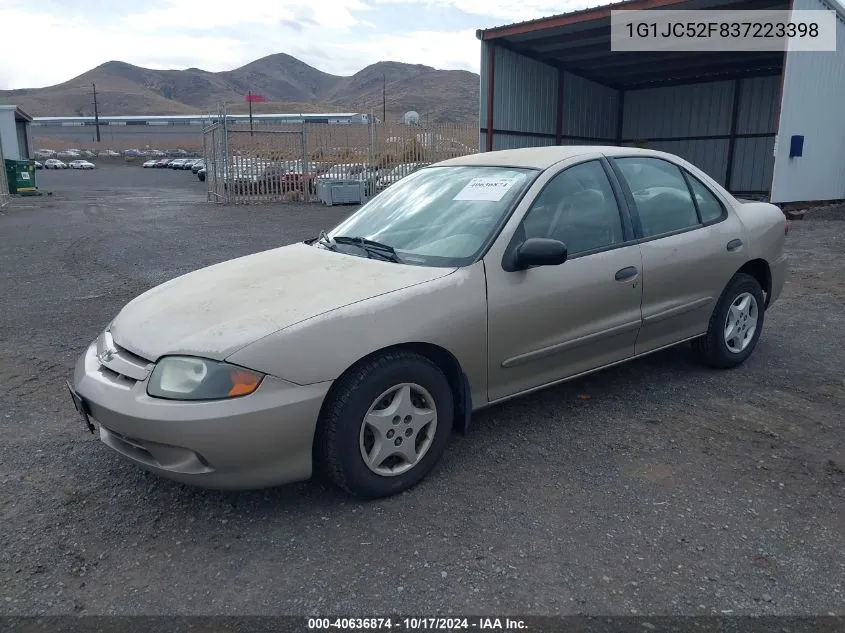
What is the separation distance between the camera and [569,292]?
3.60 meters

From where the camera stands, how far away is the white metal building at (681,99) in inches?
555

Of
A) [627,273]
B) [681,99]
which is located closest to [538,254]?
[627,273]

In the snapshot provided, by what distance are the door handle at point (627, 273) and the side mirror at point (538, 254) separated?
1.94 feet

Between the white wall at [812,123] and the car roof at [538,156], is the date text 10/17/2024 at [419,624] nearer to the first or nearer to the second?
the car roof at [538,156]

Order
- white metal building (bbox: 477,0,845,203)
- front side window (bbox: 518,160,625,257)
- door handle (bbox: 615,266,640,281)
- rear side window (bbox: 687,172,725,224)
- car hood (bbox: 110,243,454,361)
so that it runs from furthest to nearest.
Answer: white metal building (bbox: 477,0,845,203), rear side window (bbox: 687,172,725,224), door handle (bbox: 615,266,640,281), front side window (bbox: 518,160,625,257), car hood (bbox: 110,243,454,361)

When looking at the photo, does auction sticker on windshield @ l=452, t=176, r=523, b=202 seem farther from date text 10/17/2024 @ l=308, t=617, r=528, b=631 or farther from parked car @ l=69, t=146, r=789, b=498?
date text 10/17/2024 @ l=308, t=617, r=528, b=631

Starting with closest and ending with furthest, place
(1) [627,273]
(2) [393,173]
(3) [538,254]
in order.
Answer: (3) [538,254] → (1) [627,273] → (2) [393,173]

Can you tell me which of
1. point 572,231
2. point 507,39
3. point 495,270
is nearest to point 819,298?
point 572,231

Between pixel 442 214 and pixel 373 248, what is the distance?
0.43 m

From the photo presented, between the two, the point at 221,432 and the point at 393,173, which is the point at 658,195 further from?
the point at 393,173

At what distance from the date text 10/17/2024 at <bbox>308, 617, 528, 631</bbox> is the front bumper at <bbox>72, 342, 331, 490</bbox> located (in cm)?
66

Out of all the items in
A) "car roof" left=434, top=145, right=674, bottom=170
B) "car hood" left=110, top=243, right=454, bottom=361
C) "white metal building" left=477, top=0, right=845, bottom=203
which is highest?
"white metal building" left=477, top=0, right=845, bottom=203

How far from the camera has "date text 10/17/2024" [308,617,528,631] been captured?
90.3 inches

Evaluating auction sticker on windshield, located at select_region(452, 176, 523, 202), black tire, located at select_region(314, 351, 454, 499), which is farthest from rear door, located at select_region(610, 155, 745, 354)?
black tire, located at select_region(314, 351, 454, 499)
